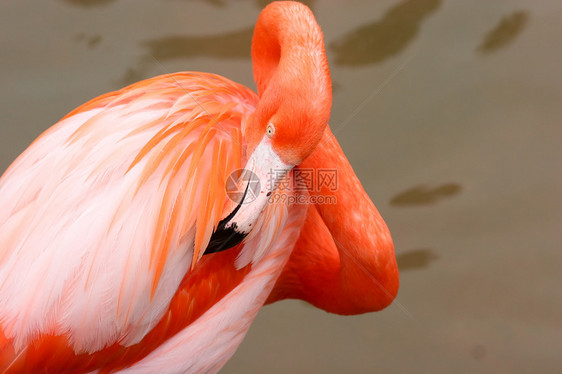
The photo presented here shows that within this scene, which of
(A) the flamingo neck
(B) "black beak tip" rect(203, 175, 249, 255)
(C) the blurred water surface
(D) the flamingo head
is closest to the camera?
(D) the flamingo head

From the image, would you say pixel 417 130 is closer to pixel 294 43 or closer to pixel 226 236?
pixel 294 43

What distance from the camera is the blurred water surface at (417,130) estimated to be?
288cm

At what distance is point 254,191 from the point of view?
1.70 meters

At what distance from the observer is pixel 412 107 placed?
137 inches

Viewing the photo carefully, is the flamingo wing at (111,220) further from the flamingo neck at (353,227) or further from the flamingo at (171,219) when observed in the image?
the flamingo neck at (353,227)

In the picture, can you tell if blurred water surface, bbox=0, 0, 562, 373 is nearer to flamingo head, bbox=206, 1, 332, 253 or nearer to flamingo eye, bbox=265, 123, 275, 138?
flamingo head, bbox=206, 1, 332, 253

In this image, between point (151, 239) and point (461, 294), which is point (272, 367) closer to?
point (461, 294)

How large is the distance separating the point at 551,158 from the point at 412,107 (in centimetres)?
85

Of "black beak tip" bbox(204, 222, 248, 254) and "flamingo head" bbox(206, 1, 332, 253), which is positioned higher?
"flamingo head" bbox(206, 1, 332, 253)

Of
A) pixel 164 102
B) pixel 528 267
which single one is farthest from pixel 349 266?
pixel 528 267

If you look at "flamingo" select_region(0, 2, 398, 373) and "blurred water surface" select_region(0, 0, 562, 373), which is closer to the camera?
"flamingo" select_region(0, 2, 398, 373)

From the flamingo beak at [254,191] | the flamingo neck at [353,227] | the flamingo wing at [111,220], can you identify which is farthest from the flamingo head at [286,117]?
the flamingo neck at [353,227]

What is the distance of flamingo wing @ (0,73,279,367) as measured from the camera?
1.70 meters

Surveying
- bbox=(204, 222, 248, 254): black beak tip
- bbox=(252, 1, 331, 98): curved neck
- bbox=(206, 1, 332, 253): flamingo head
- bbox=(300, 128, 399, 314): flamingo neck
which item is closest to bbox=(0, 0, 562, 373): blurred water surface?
bbox=(300, 128, 399, 314): flamingo neck
